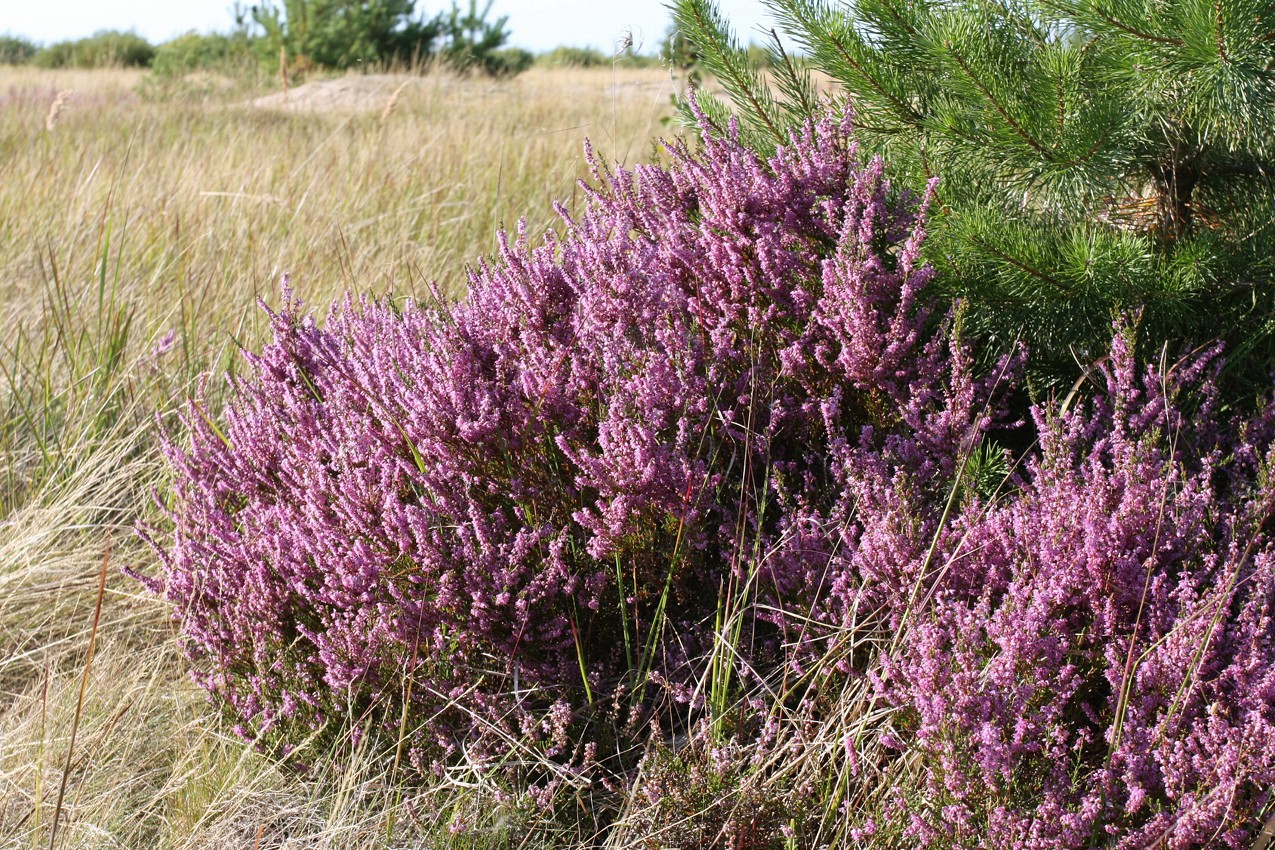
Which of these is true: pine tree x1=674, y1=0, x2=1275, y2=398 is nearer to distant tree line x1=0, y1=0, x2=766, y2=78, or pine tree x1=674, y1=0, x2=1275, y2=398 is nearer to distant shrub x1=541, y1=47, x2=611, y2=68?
distant tree line x1=0, y1=0, x2=766, y2=78

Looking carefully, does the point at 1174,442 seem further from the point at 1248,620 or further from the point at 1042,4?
the point at 1042,4

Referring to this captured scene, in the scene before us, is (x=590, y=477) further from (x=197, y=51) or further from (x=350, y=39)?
(x=197, y=51)

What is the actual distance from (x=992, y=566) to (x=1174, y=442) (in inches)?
21.4

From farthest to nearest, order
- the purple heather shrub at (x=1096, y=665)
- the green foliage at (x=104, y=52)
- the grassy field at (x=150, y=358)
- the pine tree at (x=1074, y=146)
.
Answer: the green foliage at (x=104, y=52)
the pine tree at (x=1074, y=146)
the grassy field at (x=150, y=358)
the purple heather shrub at (x=1096, y=665)

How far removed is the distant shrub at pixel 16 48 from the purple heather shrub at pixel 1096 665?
34.0 metres

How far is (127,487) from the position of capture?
3182 mm

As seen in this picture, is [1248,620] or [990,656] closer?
[1248,620]

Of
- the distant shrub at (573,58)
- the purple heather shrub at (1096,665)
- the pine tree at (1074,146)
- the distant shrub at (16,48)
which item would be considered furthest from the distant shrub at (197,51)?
the purple heather shrub at (1096,665)

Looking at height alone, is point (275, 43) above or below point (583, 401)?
above

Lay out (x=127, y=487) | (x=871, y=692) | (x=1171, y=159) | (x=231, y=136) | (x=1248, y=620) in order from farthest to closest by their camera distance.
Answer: (x=231, y=136) → (x=127, y=487) → (x=1171, y=159) → (x=871, y=692) → (x=1248, y=620)

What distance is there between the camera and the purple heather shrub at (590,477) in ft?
7.06

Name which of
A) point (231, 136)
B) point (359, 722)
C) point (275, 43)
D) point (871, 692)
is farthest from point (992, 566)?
point (275, 43)

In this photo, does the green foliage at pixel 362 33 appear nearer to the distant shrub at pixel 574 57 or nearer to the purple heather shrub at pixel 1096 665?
the distant shrub at pixel 574 57

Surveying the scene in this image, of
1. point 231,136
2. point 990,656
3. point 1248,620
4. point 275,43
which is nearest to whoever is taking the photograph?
point 1248,620
